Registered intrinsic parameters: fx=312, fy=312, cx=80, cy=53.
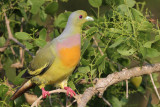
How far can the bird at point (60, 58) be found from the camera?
1.87m

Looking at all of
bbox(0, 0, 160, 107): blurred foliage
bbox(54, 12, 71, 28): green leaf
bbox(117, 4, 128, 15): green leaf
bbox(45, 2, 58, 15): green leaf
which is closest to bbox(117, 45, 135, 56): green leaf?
bbox(0, 0, 160, 107): blurred foliage

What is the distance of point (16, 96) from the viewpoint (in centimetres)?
207

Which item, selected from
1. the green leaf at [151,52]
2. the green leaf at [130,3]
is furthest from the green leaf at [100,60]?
the green leaf at [130,3]

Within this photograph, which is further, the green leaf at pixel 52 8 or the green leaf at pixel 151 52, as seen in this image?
the green leaf at pixel 52 8

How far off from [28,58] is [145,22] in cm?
110

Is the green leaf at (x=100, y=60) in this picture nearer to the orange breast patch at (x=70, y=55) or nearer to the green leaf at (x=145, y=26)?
the orange breast patch at (x=70, y=55)

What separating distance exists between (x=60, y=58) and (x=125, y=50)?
39cm

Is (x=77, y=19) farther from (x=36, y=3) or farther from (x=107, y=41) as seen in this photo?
(x=36, y=3)

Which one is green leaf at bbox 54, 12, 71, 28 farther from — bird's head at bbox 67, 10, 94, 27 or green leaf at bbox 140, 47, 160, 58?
green leaf at bbox 140, 47, 160, 58

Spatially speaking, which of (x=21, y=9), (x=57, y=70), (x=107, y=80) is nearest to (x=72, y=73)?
(x=57, y=70)

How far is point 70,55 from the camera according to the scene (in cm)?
186

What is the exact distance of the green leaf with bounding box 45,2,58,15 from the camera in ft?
7.40

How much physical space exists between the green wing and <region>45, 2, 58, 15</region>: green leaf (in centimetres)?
39

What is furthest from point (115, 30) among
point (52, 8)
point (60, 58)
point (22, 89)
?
point (22, 89)
